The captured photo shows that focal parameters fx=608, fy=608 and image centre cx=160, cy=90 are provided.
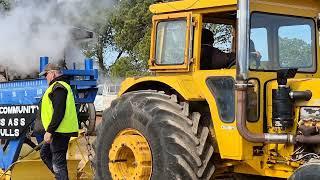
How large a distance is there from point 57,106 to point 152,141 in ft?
4.86

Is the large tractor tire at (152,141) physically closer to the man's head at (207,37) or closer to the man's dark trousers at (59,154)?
the man's dark trousers at (59,154)

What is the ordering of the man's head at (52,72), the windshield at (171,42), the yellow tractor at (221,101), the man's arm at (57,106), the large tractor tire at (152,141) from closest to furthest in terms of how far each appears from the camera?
the yellow tractor at (221,101) < the large tractor tire at (152,141) < the windshield at (171,42) < the man's arm at (57,106) < the man's head at (52,72)

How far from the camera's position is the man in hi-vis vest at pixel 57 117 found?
7.13 metres

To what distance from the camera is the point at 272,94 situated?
586cm

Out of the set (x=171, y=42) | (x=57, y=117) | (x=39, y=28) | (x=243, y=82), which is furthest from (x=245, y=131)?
(x=39, y=28)

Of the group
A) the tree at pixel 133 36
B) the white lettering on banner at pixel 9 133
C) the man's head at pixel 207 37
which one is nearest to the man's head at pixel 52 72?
the white lettering on banner at pixel 9 133

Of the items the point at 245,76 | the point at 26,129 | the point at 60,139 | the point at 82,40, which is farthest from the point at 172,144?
the point at 82,40

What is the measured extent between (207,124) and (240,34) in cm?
110

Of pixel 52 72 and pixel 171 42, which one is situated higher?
pixel 171 42

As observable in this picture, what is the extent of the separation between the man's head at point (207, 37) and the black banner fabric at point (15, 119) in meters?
2.89

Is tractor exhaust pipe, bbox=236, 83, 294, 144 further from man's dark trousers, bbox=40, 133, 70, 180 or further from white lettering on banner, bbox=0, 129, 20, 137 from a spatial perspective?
white lettering on banner, bbox=0, 129, 20, 137

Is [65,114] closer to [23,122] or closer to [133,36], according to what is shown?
[23,122]

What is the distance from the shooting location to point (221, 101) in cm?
598

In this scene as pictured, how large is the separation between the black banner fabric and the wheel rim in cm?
210
